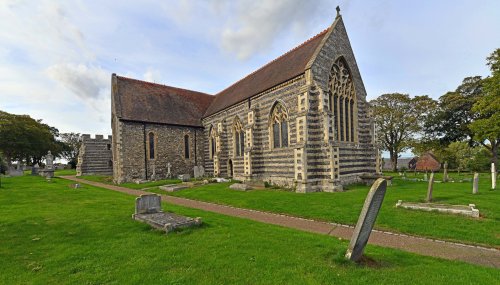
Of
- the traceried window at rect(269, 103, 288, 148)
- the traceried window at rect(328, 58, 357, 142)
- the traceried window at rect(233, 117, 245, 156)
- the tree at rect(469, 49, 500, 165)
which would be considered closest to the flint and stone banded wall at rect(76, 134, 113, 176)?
the traceried window at rect(233, 117, 245, 156)

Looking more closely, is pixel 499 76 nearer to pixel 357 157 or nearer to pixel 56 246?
pixel 357 157

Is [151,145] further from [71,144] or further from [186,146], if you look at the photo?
[71,144]

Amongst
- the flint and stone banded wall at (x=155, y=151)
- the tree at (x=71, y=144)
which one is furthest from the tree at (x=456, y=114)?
the tree at (x=71, y=144)

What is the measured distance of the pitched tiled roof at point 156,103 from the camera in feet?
87.5

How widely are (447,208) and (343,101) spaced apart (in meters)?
11.3

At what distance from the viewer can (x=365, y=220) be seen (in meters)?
5.18

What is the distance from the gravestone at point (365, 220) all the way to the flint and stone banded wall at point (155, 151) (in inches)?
965

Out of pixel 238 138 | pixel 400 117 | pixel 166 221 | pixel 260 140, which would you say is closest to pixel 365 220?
pixel 166 221

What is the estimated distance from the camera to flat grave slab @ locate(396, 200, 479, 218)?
902 cm

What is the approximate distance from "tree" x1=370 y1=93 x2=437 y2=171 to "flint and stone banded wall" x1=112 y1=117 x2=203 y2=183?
28233 mm

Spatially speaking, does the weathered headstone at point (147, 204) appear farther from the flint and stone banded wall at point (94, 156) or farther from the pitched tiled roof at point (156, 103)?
the flint and stone banded wall at point (94, 156)

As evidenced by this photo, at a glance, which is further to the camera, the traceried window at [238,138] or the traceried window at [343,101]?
the traceried window at [238,138]

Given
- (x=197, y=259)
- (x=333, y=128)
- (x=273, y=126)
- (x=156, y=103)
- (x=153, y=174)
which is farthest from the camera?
(x=156, y=103)

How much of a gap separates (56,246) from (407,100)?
44.6 m
